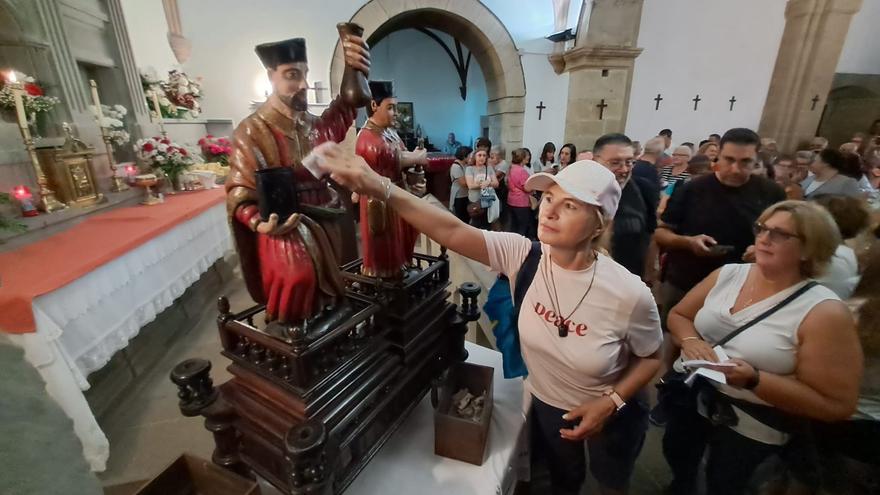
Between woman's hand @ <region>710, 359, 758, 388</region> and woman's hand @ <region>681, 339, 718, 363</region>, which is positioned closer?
woman's hand @ <region>710, 359, 758, 388</region>

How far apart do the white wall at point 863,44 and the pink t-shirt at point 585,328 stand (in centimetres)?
1063

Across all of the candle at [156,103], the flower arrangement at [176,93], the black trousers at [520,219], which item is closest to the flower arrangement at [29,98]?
the candle at [156,103]

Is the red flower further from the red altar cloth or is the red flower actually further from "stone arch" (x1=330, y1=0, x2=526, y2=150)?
"stone arch" (x1=330, y1=0, x2=526, y2=150)

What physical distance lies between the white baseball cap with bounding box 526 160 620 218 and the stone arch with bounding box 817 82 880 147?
35.4 ft

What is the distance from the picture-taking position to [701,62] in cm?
651

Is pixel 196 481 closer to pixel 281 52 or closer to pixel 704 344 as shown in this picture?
pixel 281 52

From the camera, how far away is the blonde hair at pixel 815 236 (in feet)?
4.08

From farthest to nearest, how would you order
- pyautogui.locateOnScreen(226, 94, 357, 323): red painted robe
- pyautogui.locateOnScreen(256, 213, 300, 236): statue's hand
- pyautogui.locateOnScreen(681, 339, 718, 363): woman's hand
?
pyautogui.locateOnScreen(681, 339, 718, 363): woman's hand → pyautogui.locateOnScreen(226, 94, 357, 323): red painted robe → pyautogui.locateOnScreen(256, 213, 300, 236): statue's hand

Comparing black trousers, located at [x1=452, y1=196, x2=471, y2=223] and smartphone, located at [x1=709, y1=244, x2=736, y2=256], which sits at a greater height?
smartphone, located at [x1=709, y1=244, x2=736, y2=256]

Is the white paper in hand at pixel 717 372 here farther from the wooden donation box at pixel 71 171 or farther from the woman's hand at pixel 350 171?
the wooden donation box at pixel 71 171

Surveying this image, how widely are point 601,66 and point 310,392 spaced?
615cm

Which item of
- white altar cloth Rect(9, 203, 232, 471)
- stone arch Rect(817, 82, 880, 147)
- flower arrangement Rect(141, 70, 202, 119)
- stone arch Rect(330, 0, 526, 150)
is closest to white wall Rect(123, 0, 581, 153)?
stone arch Rect(330, 0, 526, 150)

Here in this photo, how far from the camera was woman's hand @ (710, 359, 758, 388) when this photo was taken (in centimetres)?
124

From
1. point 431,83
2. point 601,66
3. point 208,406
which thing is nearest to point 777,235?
point 208,406
